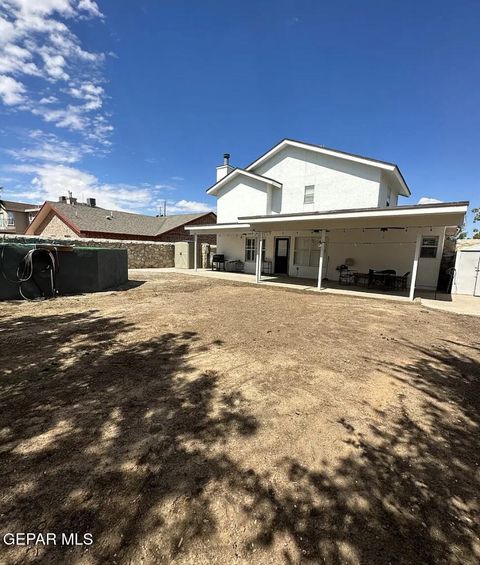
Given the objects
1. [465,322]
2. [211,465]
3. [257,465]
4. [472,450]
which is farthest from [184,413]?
[465,322]

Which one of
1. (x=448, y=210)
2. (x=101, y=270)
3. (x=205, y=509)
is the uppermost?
(x=448, y=210)

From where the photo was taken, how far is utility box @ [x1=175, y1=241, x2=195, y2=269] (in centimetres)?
1989

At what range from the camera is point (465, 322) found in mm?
6852

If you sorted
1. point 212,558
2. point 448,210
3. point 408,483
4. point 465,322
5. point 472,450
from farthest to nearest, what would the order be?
point 448,210, point 465,322, point 472,450, point 408,483, point 212,558

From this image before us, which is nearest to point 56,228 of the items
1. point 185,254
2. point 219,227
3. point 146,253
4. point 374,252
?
point 146,253

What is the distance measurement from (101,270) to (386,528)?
A: 9.97 meters

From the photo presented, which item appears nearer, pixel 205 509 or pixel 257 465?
pixel 205 509

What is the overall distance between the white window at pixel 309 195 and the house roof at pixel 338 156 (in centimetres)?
170

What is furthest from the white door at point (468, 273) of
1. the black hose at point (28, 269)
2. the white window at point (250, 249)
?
the black hose at point (28, 269)

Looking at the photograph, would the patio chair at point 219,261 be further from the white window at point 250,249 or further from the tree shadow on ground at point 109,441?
the tree shadow on ground at point 109,441

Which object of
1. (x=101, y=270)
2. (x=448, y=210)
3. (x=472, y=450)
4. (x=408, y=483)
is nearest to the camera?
(x=408, y=483)

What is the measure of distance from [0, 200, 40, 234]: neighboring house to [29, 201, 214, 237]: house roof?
1681 centimetres

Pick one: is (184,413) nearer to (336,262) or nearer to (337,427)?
(337,427)

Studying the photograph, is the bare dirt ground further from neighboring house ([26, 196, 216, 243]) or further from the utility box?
neighboring house ([26, 196, 216, 243])
